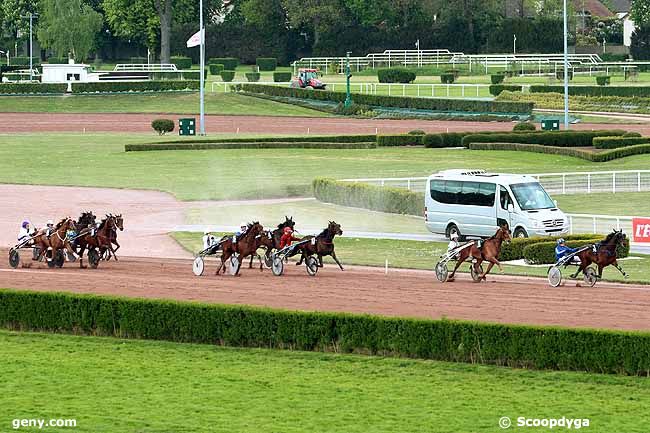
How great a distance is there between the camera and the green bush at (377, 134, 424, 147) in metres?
66.9

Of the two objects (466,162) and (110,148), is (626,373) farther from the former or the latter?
(110,148)

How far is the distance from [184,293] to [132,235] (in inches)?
471

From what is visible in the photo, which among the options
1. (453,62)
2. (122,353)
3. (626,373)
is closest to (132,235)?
(122,353)

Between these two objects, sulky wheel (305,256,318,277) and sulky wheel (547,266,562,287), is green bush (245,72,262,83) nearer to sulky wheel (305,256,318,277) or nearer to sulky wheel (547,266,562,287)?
sulky wheel (305,256,318,277)

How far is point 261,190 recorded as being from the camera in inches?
1933

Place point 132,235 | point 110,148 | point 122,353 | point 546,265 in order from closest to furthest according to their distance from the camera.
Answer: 1. point 122,353
2. point 546,265
3. point 132,235
4. point 110,148

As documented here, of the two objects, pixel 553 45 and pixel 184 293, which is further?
pixel 553 45

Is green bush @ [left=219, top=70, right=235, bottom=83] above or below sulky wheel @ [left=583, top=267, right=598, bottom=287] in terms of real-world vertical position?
above

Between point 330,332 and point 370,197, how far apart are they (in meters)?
21.7

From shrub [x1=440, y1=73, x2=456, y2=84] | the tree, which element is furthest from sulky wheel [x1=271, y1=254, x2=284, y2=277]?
the tree

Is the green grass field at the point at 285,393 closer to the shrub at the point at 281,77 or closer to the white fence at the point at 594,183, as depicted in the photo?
the white fence at the point at 594,183

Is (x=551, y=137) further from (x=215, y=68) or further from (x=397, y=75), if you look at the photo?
(x=215, y=68)

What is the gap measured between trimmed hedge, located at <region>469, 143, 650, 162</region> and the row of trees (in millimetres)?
57872

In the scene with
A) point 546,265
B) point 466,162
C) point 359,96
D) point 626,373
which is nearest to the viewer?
point 626,373
